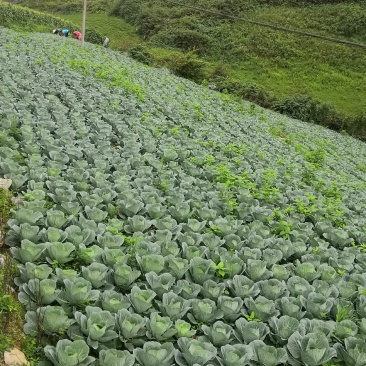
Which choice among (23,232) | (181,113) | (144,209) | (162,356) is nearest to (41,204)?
(23,232)

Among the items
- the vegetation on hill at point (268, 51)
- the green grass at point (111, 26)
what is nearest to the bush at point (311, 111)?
the vegetation on hill at point (268, 51)

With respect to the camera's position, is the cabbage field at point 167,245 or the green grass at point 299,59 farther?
the green grass at point 299,59

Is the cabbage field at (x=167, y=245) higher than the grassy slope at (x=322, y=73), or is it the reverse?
the grassy slope at (x=322, y=73)

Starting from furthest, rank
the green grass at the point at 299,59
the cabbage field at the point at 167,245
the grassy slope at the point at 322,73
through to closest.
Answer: the green grass at the point at 299,59
the grassy slope at the point at 322,73
the cabbage field at the point at 167,245

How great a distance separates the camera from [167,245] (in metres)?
4.89

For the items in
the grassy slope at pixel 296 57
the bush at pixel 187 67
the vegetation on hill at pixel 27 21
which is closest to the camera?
the bush at pixel 187 67

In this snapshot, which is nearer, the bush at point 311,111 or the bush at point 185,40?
the bush at point 311,111

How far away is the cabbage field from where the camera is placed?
3.66m

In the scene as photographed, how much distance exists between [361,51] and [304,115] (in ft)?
66.6

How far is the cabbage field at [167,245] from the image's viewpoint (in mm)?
3660

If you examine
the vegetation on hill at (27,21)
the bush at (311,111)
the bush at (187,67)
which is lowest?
the bush at (311,111)

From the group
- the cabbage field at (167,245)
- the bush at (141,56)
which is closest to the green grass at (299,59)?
the bush at (141,56)

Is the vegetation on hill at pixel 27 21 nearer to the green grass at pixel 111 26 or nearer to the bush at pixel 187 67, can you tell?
the bush at pixel 187 67

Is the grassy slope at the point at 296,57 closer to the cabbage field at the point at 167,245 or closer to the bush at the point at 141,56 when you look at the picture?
the bush at the point at 141,56
